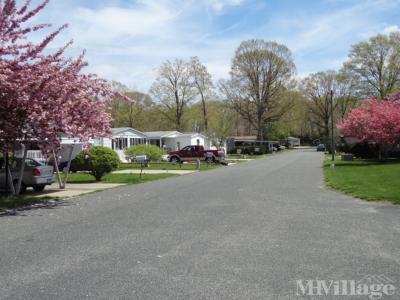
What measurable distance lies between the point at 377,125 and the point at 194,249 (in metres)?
29.6

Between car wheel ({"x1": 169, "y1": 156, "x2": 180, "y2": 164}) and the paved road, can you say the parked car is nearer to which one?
the paved road

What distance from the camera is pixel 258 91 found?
7012 cm

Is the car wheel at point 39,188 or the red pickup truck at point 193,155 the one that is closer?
the car wheel at point 39,188

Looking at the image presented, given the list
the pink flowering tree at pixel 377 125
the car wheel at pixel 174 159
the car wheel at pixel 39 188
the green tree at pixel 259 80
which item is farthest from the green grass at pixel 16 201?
the green tree at pixel 259 80

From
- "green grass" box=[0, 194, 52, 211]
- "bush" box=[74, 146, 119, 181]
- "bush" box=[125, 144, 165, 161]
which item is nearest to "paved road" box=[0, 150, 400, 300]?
"green grass" box=[0, 194, 52, 211]

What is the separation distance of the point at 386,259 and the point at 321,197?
819cm

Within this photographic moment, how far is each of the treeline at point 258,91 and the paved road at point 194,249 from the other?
2058 inches

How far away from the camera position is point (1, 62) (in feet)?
43.8

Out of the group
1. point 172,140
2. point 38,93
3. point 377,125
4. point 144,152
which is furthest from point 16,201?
point 172,140

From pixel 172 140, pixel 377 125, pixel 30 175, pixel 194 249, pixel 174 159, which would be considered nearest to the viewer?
pixel 194 249

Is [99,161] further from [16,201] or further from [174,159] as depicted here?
[174,159]

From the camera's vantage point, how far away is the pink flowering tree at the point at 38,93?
13508mm

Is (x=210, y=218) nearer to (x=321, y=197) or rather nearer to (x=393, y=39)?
(x=321, y=197)

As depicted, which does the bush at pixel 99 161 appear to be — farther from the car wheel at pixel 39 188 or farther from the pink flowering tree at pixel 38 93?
the pink flowering tree at pixel 38 93
